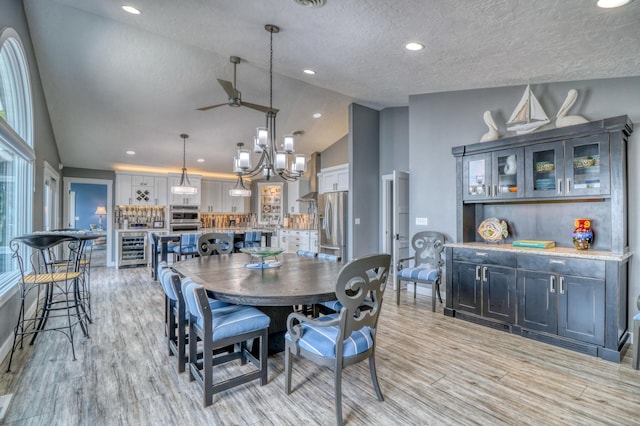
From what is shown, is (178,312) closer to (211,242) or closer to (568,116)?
(211,242)

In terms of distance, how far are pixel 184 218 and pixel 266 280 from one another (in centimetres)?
679

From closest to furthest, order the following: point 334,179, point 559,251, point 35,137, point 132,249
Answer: point 559,251, point 35,137, point 334,179, point 132,249

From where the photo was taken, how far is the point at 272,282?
2305 mm

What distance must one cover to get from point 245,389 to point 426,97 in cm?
457

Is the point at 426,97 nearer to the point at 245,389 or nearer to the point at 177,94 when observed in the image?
the point at 177,94

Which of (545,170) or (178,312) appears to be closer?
(178,312)

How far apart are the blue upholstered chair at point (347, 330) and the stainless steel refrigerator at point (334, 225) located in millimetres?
4223

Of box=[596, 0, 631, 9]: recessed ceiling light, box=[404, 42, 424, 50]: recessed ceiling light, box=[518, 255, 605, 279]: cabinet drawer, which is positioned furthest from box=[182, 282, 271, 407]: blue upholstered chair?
box=[596, 0, 631, 9]: recessed ceiling light

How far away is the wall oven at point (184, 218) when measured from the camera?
8.17 m

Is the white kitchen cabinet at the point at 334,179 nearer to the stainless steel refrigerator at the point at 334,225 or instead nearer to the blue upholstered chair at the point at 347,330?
the stainless steel refrigerator at the point at 334,225

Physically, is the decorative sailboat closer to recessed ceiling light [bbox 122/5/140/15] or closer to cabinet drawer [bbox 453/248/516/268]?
cabinet drawer [bbox 453/248/516/268]

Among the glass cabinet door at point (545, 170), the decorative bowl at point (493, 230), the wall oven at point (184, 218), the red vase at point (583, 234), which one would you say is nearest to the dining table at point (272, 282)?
the decorative bowl at point (493, 230)

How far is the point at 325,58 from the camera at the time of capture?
368 centimetres

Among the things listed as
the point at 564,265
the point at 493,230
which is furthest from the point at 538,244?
the point at 493,230
